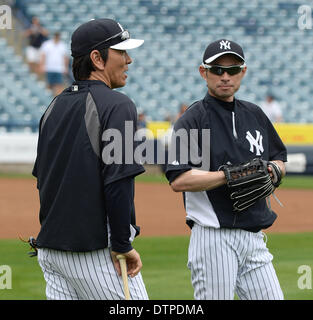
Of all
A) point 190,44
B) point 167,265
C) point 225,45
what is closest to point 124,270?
point 225,45

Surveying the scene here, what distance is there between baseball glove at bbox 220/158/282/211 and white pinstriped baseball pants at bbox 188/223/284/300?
182 mm

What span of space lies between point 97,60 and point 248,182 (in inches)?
43.3

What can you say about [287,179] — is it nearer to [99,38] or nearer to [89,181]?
[99,38]

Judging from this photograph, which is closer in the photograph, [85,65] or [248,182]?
[85,65]

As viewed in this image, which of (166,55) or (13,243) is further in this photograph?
(166,55)

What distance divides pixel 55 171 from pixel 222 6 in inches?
957

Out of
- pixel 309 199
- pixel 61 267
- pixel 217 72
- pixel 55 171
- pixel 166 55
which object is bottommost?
pixel 309 199

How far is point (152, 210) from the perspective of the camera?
13.0 meters

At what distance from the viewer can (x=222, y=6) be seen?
26.7m

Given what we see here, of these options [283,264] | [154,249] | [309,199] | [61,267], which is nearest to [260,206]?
[61,267]

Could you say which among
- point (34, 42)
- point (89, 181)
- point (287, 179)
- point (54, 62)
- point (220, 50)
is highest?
point (34, 42)
